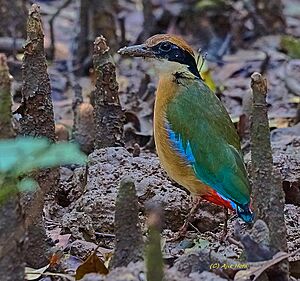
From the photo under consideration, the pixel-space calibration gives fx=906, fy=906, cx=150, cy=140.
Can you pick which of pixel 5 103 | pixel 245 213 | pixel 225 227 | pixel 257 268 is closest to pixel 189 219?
pixel 225 227

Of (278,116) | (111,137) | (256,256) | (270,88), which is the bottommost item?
(256,256)

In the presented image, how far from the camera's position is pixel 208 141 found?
4520 millimetres

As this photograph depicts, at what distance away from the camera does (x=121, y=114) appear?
539 cm

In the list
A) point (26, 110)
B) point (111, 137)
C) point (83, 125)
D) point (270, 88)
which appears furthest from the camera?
point (270, 88)

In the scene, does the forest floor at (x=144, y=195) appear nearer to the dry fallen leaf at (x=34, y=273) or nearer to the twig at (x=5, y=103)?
the dry fallen leaf at (x=34, y=273)

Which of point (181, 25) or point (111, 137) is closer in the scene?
point (111, 137)

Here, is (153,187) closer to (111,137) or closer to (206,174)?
(206,174)

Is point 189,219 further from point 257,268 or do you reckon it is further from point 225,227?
point 257,268

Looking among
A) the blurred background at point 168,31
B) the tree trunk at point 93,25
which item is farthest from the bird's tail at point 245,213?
the tree trunk at point 93,25

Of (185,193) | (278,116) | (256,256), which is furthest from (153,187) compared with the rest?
(278,116)

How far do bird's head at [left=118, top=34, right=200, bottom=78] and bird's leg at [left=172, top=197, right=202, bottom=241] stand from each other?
0.75 m

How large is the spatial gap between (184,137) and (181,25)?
6.00 meters

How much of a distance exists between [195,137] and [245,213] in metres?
0.52

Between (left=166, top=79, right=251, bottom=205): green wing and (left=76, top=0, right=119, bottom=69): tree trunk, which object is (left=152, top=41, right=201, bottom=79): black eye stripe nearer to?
(left=166, top=79, right=251, bottom=205): green wing
